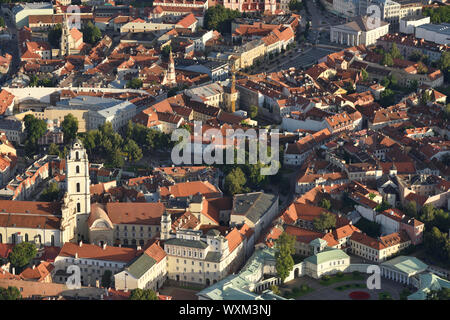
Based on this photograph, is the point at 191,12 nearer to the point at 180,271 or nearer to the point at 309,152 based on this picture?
the point at 309,152

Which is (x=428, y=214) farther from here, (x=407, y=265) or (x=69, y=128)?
(x=69, y=128)

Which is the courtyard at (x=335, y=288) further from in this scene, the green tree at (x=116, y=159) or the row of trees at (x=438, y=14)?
→ the row of trees at (x=438, y=14)

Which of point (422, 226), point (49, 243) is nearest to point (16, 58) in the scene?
point (49, 243)

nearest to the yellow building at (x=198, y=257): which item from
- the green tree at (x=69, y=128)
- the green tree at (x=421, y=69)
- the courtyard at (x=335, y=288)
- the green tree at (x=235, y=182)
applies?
the courtyard at (x=335, y=288)

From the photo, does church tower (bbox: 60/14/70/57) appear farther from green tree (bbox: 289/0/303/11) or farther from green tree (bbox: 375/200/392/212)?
green tree (bbox: 375/200/392/212)

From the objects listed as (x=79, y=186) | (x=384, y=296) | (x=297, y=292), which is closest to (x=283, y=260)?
(x=297, y=292)

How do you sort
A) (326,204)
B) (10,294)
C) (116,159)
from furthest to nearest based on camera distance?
(116,159), (326,204), (10,294)
